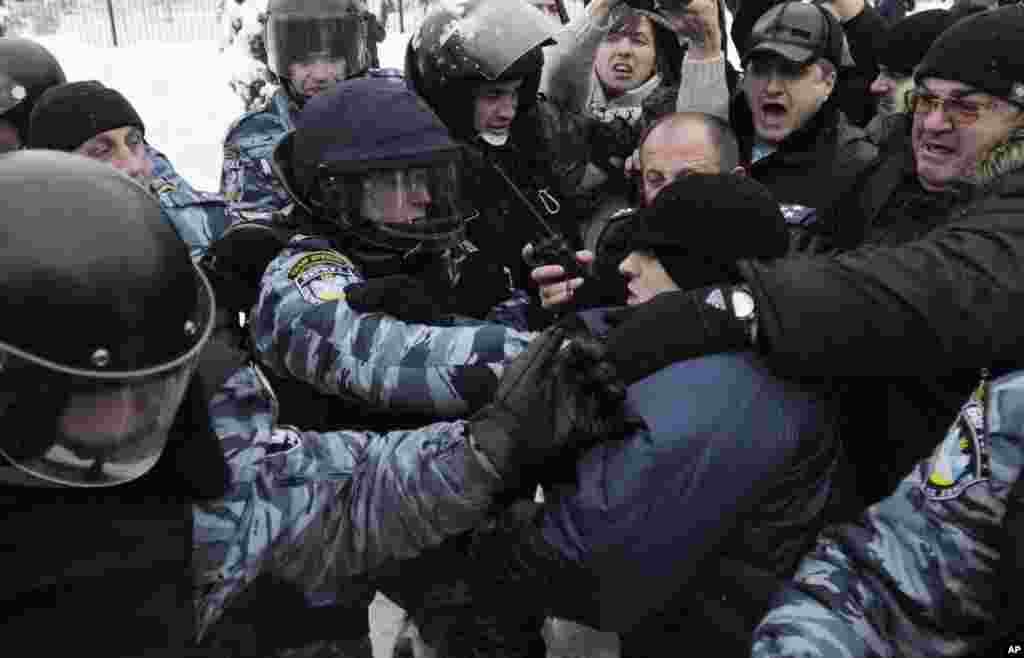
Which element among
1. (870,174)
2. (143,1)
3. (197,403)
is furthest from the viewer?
(143,1)

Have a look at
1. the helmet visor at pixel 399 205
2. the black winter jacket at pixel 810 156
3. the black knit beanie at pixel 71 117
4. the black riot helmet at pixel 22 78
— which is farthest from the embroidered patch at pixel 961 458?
the black riot helmet at pixel 22 78

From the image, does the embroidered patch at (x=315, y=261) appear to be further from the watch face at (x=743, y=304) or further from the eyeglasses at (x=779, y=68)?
the eyeglasses at (x=779, y=68)

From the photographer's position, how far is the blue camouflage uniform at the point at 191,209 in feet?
11.4

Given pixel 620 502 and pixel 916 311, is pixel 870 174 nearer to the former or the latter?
pixel 916 311

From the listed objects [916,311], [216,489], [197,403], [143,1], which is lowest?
[143,1]

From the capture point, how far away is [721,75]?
11.5 ft

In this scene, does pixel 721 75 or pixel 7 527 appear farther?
pixel 721 75

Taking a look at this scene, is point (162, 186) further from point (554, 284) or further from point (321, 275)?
point (554, 284)

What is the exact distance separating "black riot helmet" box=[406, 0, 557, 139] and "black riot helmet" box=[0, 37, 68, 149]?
1618mm

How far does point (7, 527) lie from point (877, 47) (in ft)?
12.6

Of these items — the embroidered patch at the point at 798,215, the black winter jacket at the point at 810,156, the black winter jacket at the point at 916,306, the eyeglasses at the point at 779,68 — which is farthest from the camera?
the eyeglasses at the point at 779,68

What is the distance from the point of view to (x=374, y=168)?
7.51 feet

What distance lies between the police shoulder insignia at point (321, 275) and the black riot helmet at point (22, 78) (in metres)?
2.02

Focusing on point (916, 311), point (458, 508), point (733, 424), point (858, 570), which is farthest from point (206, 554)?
point (916, 311)
